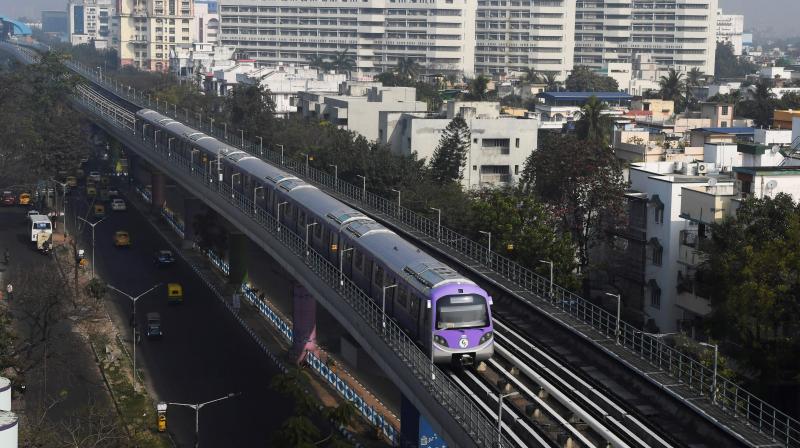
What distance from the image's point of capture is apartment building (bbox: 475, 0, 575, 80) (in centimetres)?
19300

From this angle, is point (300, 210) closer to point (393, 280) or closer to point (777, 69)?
point (393, 280)

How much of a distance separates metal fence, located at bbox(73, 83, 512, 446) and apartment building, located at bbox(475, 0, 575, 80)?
437ft

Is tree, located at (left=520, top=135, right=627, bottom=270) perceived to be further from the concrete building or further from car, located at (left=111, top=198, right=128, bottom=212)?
car, located at (left=111, top=198, right=128, bottom=212)

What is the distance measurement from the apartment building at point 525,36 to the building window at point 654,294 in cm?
14273

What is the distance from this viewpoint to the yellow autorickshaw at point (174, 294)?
61.6m

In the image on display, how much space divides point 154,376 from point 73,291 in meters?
16.1

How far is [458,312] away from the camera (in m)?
32.1

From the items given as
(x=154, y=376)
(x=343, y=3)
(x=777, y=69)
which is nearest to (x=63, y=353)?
(x=154, y=376)

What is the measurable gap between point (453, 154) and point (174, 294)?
933 inches

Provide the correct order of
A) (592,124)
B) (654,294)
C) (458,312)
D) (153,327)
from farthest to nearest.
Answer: (592,124)
(153,327)
(654,294)
(458,312)

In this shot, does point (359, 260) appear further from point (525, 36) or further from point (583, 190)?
point (525, 36)

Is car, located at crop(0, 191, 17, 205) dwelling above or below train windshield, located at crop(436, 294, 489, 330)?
below

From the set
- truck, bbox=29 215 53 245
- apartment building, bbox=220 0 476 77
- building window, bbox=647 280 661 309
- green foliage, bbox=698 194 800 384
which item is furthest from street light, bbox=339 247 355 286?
apartment building, bbox=220 0 476 77

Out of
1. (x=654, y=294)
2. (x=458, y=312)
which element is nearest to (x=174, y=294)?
(x=654, y=294)
